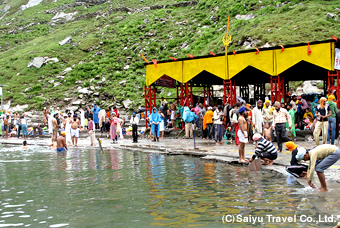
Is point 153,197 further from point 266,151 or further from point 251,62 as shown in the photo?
point 251,62

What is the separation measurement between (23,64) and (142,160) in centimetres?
4223

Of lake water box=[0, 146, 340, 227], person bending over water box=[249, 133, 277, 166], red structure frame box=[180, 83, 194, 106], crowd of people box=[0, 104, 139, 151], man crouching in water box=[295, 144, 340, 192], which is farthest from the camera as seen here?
red structure frame box=[180, 83, 194, 106]

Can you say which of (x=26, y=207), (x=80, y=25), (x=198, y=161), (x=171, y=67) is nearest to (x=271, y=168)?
(x=198, y=161)

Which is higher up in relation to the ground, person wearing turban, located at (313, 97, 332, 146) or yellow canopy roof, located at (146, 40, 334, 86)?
yellow canopy roof, located at (146, 40, 334, 86)

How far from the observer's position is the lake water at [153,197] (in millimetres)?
6672

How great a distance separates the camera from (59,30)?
221 feet

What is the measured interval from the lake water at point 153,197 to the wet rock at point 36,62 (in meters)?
39.5

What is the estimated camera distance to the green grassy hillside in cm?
3609

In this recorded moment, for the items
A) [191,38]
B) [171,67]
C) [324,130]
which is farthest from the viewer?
[191,38]

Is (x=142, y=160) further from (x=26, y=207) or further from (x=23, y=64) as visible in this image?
(x=23, y=64)

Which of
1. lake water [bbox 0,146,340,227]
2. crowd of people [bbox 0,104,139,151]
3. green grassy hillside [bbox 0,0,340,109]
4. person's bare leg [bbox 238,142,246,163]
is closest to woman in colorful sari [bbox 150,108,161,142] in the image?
crowd of people [bbox 0,104,139,151]

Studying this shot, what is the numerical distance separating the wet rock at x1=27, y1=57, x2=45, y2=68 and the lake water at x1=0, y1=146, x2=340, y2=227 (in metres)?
39.5

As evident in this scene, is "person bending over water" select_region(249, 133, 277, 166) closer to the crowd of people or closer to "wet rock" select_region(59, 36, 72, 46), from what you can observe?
the crowd of people

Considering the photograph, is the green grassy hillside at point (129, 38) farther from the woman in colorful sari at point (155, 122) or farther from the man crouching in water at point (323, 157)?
the man crouching in water at point (323, 157)
